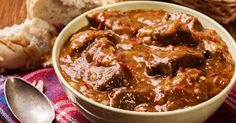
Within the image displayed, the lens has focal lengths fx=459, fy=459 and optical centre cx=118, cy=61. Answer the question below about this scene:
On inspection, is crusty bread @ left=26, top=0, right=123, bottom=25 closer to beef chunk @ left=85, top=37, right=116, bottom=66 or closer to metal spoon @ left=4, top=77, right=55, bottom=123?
metal spoon @ left=4, top=77, right=55, bottom=123

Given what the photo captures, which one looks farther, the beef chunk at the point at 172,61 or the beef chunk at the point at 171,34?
the beef chunk at the point at 171,34

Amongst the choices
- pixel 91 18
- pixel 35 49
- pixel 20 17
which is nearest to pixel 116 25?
pixel 91 18

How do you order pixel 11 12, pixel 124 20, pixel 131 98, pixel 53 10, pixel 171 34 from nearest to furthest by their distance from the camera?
pixel 131 98
pixel 171 34
pixel 124 20
pixel 53 10
pixel 11 12

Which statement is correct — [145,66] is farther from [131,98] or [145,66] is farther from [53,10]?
[53,10]

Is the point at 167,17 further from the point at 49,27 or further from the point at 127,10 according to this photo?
the point at 49,27

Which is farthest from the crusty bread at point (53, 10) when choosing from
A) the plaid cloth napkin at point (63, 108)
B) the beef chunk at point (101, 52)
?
the beef chunk at point (101, 52)

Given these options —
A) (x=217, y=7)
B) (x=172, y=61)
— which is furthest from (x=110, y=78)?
(x=217, y=7)

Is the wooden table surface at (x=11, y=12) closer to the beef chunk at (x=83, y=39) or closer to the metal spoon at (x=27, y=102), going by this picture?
the metal spoon at (x=27, y=102)

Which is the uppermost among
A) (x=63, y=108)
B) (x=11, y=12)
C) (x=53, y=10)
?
(x=53, y=10)
